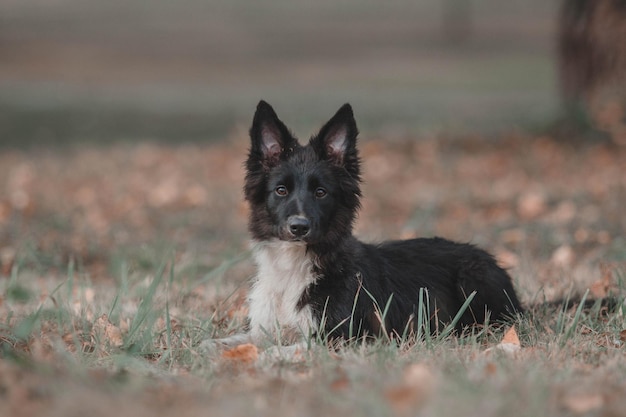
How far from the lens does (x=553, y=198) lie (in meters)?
10.1

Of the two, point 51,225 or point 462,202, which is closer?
point 51,225

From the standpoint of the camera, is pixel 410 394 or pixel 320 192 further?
pixel 320 192

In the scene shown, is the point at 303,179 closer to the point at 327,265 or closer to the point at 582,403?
the point at 327,265

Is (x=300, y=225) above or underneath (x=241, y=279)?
above

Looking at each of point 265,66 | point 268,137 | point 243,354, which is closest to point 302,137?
point 268,137

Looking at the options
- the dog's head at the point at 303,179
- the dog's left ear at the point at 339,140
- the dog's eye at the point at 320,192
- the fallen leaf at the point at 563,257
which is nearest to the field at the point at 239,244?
the fallen leaf at the point at 563,257

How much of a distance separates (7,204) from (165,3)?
4877 cm

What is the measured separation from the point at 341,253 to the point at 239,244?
3.50m

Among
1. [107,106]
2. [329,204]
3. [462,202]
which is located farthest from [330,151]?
[107,106]

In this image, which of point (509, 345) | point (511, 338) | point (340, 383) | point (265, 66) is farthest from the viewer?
point (265, 66)

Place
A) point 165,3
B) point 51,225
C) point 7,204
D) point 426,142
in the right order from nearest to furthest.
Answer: point 51,225, point 7,204, point 426,142, point 165,3

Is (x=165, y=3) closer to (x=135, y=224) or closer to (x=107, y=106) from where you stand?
(x=107, y=106)

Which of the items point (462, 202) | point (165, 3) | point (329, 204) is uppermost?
point (165, 3)

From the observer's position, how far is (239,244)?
8.59 meters
